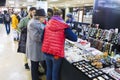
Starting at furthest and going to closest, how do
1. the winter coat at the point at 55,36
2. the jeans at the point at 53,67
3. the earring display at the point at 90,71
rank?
the jeans at the point at 53,67 → the winter coat at the point at 55,36 → the earring display at the point at 90,71

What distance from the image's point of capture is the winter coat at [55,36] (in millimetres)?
2303

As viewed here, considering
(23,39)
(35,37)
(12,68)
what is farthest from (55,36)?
(12,68)

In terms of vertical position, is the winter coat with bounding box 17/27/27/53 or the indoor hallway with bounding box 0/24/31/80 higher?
the winter coat with bounding box 17/27/27/53

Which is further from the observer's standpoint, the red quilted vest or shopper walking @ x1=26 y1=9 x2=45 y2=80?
shopper walking @ x1=26 y1=9 x2=45 y2=80

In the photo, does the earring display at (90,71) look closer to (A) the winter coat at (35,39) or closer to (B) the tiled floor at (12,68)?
(A) the winter coat at (35,39)

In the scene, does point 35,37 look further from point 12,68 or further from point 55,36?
point 12,68

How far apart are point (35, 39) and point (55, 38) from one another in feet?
1.79

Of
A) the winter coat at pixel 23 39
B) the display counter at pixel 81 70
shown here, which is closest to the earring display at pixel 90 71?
the display counter at pixel 81 70

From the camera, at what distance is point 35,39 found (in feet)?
9.10

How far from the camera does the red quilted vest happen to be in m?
2.30

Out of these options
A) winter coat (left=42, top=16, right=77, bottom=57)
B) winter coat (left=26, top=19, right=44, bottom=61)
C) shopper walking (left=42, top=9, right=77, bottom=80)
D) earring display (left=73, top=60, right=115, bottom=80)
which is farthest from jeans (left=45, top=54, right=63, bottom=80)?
winter coat (left=26, top=19, right=44, bottom=61)

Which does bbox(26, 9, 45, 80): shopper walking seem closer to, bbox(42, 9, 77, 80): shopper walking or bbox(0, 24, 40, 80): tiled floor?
bbox(42, 9, 77, 80): shopper walking

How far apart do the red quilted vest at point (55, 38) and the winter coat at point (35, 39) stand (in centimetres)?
30

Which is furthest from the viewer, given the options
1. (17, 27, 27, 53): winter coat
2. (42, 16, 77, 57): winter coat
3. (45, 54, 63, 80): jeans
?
(17, 27, 27, 53): winter coat
